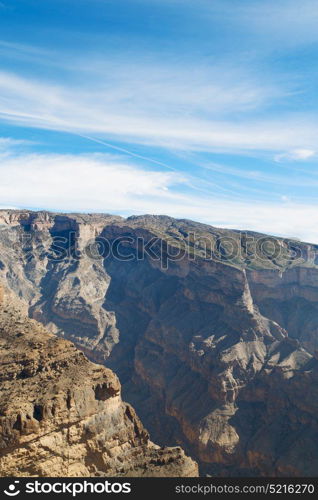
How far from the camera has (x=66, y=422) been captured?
1415 inches

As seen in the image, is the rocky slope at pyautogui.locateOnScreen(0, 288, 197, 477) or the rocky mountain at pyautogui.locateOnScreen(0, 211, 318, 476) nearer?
the rocky slope at pyautogui.locateOnScreen(0, 288, 197, 477)

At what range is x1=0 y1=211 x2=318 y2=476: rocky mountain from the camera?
81625 mm

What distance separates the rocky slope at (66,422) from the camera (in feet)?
111

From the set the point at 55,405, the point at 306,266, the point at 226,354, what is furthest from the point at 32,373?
the point at 306,266

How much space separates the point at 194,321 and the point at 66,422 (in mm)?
82901

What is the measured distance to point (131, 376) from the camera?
110m

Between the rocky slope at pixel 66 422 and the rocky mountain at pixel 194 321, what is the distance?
144 ft

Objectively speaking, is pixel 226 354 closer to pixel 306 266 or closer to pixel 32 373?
pixel 306 266

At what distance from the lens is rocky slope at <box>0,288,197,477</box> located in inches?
1329

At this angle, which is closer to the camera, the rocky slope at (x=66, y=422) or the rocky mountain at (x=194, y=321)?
the rocky slope at (x=66, y=422)

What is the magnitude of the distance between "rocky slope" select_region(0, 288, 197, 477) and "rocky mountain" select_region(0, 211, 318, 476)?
4378 centimetres

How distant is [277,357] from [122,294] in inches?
2523

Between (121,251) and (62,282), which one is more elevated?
(121,251)

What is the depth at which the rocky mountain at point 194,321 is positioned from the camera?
8162 cm
